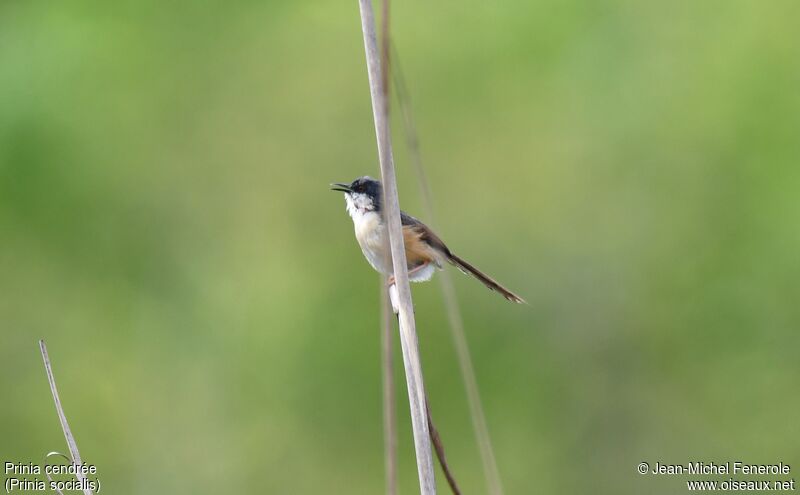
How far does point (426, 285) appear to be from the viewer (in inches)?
457

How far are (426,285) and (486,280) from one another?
661 centimetres

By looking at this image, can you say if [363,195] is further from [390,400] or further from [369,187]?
[390,400]

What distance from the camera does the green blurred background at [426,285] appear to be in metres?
12.5

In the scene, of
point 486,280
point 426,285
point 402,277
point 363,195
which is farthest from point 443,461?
point 426,285

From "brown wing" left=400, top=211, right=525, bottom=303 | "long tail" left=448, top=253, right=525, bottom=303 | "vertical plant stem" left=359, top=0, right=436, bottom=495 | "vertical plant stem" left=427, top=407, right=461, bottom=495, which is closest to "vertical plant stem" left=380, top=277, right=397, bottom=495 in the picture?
"vertical plant stem" left=427, top=407, right=461, bottom=495

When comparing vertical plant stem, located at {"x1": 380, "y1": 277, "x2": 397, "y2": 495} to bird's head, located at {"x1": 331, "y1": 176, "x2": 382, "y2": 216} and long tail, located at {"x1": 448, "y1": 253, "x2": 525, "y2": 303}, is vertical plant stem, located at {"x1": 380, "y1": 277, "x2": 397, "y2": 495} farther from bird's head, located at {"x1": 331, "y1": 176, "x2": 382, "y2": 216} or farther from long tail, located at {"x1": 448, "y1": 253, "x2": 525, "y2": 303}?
bird's head, located at {"x1": 331, "y1": 176, "x2": 382, "y2": 216}

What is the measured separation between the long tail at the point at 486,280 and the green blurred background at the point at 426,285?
619cm

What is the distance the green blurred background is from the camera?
41.1 ft

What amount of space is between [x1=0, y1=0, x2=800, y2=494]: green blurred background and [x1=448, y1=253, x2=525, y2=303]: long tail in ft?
20.3

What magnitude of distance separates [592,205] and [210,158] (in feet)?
18.4

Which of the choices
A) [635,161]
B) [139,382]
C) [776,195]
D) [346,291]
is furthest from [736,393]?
[139,382]

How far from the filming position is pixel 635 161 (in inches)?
567

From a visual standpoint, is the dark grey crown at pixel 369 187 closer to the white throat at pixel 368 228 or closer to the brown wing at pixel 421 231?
the white throat at pixel 368 228

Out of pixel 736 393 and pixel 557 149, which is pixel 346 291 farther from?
pixel 736 393
